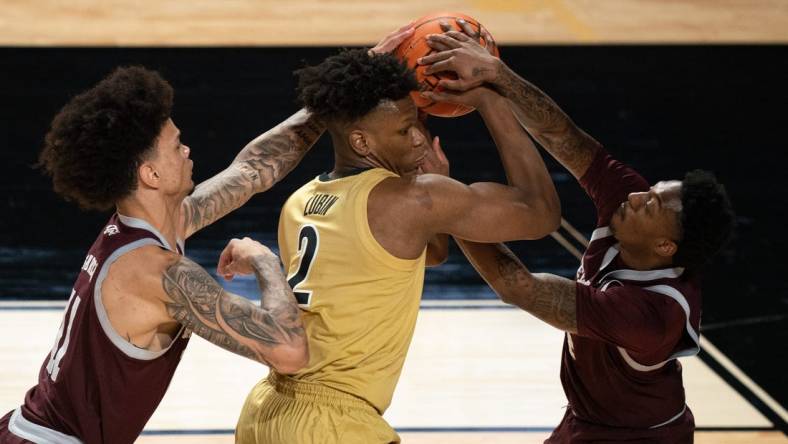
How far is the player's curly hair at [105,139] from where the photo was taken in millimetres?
3717

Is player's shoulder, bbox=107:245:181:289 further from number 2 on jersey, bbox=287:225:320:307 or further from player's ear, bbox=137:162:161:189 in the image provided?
number 2 on jersey, bbox=287:225:320:307

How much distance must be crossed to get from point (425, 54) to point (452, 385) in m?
2.36

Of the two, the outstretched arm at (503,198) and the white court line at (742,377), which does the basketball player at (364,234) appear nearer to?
the outstretched arm at (503,198)

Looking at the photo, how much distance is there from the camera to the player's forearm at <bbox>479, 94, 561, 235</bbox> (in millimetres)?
3889

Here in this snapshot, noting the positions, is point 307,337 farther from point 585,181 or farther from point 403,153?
point 585,181

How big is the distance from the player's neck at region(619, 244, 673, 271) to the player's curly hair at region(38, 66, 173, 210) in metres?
1.76

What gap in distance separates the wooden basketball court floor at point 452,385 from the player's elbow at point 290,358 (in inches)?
71.1

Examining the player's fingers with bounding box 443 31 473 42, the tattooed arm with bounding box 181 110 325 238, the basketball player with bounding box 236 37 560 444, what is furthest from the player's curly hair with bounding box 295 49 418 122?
the tattooed arm with bounding box 181 110 325 238

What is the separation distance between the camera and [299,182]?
28.8 feet

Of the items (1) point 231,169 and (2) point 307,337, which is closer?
(2) point 307,337

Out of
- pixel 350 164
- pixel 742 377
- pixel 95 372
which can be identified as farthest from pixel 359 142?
pixel 742 377

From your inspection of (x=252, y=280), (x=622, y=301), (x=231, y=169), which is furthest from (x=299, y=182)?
(x=622, y=301)

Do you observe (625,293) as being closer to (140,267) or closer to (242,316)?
(242,316)

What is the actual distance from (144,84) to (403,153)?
2.85 ft
